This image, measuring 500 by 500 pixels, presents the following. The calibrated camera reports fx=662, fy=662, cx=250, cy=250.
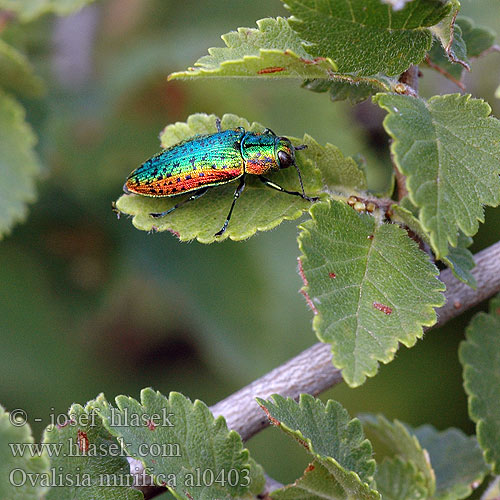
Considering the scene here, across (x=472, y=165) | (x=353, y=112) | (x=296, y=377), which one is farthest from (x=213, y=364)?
(x=472, y=165)

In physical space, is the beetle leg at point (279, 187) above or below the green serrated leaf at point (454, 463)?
above

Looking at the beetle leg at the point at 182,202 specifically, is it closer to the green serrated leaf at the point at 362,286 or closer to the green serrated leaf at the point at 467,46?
the green serrated leaf at the point at 362,286

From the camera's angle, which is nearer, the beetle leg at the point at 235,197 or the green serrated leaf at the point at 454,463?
the beetle leg at the point at 235,197

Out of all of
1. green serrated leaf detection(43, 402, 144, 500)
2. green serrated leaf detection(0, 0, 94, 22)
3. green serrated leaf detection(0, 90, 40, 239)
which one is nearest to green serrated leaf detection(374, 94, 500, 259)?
green serrated leaf detection(43, 402, 144, 500)

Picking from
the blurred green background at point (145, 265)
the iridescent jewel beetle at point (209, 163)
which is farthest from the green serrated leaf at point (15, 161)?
the iridescent jewel beetle at point (209, 163)

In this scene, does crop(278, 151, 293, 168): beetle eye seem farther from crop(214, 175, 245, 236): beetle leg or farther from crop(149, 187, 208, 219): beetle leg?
crop(149, 187, 208, 219): beetle leg

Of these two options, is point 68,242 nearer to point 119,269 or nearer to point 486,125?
point 119,269

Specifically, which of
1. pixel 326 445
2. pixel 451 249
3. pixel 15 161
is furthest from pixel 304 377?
pixel 15 161
